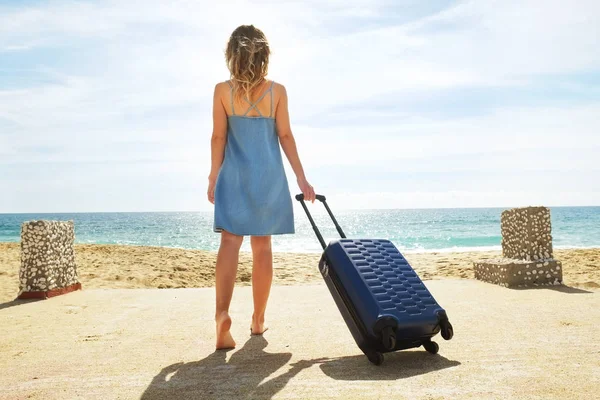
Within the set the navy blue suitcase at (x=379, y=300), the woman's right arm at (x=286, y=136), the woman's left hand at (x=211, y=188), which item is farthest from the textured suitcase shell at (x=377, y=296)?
the woman's left hand at (x=211, y=188)

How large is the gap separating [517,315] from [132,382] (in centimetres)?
279

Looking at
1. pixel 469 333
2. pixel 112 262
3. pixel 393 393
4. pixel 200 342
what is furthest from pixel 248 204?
pixel 112 262

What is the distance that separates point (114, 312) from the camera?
455 centimetres

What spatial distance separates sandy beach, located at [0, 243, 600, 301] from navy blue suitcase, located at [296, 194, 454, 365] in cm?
415

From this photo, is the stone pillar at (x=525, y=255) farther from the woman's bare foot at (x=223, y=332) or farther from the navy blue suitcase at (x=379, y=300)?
the woman's bare foot at (x=223, y=332)

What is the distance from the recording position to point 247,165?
3.07 m

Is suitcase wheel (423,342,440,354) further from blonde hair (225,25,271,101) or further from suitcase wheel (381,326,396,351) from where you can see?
blonde hair (225,25,271,101)

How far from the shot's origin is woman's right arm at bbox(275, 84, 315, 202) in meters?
3.20

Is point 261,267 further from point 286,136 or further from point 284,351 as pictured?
point 286,136

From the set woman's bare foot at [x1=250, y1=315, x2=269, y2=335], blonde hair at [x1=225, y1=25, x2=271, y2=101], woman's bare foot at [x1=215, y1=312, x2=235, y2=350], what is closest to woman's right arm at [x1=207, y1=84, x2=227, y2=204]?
blonde hair at [x1=225, y1=25, x2=271, y2=101]

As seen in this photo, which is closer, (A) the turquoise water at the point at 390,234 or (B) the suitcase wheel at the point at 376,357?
(B) the suitcase wheel at the point at 376,357

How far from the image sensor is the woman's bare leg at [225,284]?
299 centimetres

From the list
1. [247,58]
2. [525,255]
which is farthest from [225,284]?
[525,255]

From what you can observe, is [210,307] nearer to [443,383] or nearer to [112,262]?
[443,383]
